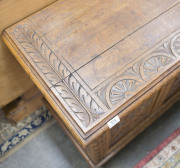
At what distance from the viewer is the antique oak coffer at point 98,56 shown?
83cm

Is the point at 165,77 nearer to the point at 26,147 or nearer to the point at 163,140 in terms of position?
the point at 163,140

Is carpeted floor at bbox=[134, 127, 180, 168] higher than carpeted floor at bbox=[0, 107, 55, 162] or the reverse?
the reverse

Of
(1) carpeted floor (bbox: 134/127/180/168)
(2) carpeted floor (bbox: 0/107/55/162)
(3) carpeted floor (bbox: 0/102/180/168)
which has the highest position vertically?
(2) carpeted floor (bbox: 0/107/55/162)

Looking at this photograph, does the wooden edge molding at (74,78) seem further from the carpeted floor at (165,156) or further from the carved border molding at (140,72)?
the carpeted floor at (165,156)

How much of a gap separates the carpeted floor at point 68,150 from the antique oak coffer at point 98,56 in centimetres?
27

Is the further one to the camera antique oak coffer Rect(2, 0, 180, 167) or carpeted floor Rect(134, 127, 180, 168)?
carpeted floor Rect(134, 127, 180, 168)

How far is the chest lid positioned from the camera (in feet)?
2.74

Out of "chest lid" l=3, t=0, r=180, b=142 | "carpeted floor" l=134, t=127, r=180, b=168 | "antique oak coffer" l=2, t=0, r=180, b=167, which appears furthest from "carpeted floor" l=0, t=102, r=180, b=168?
"chest lid" l=3, t=0, r=180, b=142

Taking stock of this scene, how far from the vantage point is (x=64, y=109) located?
83cm

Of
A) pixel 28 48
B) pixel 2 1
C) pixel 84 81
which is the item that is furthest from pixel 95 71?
pixel 2 1

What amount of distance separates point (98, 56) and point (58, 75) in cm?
17

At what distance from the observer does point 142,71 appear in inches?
34.7

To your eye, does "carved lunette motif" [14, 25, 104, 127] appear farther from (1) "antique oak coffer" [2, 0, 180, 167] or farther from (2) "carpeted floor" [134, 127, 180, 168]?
(2) "carpeted floor" [134, 127, 180, 168]

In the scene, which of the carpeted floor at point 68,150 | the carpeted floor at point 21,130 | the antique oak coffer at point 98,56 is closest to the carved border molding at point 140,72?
the antique oak coffer at point 98,56
